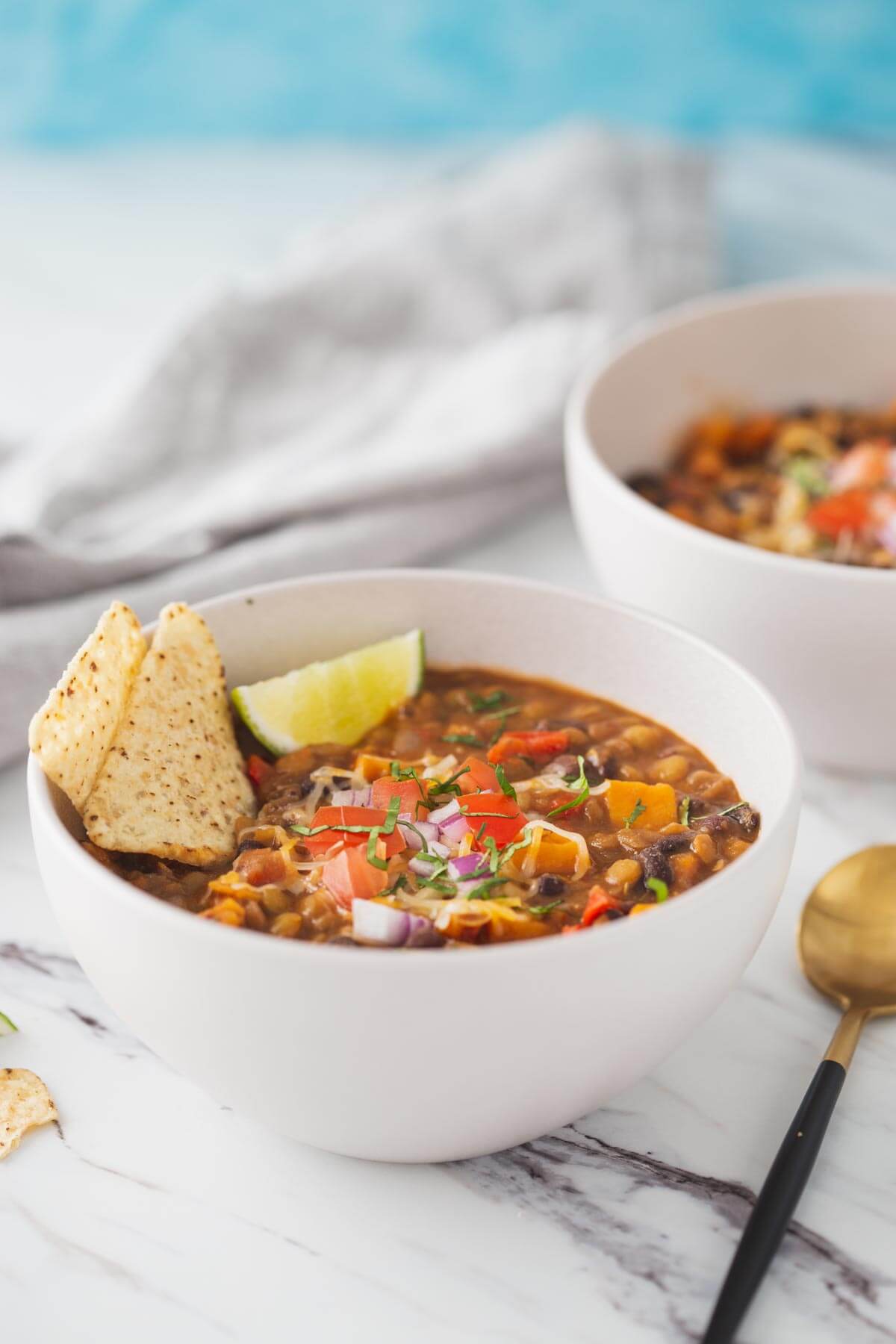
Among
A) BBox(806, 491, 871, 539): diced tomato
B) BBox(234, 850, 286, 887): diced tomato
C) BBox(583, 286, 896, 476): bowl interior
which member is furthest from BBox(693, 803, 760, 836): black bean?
BBox(583, 286, 896, 476): bowl interior

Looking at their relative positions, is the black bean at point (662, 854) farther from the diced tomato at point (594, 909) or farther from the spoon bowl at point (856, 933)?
the spoon bowl at point (856, 933)

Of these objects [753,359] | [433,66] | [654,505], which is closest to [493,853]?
[654,505]

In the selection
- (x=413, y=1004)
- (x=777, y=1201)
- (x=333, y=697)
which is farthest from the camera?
(x=333, y=697)

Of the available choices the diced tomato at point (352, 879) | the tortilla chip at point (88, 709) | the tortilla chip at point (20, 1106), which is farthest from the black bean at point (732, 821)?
the tortilla chip at point (20, 1106)

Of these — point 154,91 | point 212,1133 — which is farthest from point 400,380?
point 154,91

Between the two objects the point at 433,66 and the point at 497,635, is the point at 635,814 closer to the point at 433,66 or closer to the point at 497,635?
the point at 497,635

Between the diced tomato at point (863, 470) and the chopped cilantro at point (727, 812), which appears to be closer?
the chopped cilantro at point (727, 812)
